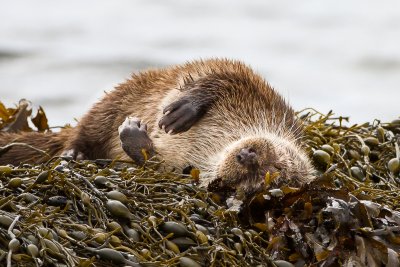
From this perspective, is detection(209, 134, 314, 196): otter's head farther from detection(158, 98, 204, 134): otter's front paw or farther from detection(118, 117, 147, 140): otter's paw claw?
detection(118, 117, 147, 140): otter's paw claw

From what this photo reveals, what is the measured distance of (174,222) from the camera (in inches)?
160

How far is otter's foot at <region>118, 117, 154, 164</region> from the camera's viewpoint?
5.24 meters

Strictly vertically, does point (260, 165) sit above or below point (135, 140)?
below

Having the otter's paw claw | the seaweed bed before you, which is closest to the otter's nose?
the seaweed bed

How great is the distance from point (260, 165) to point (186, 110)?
650 mm

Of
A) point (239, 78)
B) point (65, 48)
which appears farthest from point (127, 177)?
point (65, 48)

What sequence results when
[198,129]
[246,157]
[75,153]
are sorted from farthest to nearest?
[75,153] → [198,129] → [246,157]

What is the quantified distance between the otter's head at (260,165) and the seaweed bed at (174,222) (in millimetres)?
279

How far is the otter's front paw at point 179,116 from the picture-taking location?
5336 millimetres

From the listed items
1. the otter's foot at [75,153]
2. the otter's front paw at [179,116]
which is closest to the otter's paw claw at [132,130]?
the otter's front paw at [179,116]

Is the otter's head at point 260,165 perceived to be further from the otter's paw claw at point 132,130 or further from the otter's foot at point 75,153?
the otter's foot at point 75,153

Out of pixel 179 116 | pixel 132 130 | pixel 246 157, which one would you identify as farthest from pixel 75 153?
pixel 246 157

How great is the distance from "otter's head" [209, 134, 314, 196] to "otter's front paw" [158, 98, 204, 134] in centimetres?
25

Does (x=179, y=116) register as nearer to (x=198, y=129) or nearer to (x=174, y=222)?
(x=198, y=129)
